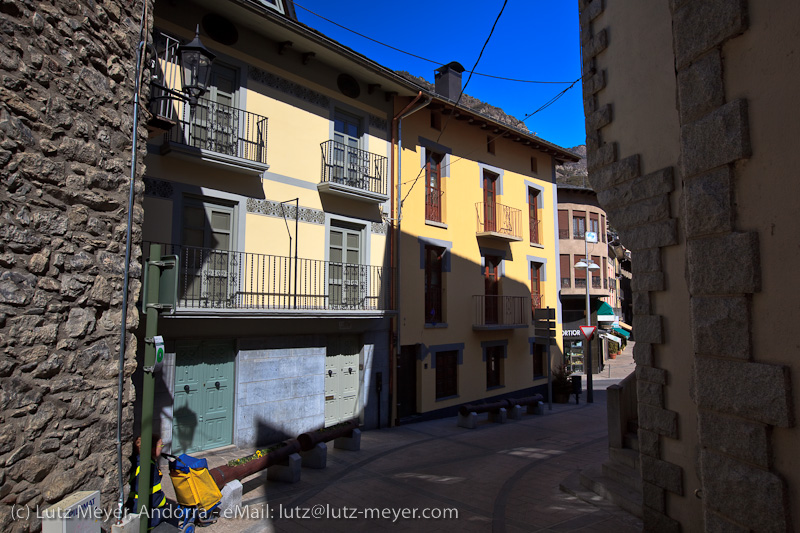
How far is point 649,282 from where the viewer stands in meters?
5.67

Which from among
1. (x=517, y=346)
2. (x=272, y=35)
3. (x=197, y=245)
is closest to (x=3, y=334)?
(x=197, y=245)

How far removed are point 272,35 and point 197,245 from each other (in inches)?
198

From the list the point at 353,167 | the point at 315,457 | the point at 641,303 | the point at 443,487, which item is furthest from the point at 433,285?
the point at 641,303

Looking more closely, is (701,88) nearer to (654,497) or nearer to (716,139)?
(716,139)

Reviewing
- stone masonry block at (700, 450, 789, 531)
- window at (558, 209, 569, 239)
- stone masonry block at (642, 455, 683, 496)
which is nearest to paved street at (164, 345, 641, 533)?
stone masonry block at (642, 455, 683, 496)

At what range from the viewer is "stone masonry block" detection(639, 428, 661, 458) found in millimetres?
5543

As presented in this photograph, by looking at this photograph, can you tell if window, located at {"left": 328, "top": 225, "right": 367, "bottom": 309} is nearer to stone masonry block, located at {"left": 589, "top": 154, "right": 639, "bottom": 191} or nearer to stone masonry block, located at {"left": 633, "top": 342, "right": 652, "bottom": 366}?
stone masonry block, located at {"left": 589, "top": 154, "right": 639, "bottom": 191}

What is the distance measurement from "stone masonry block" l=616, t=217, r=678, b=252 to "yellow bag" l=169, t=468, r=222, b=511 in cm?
606

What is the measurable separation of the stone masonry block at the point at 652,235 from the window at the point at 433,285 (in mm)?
8967

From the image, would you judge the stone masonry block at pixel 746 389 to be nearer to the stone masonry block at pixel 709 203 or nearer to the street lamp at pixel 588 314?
the stone masonry block at pixel 709 203

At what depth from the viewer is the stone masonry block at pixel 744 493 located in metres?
2.53

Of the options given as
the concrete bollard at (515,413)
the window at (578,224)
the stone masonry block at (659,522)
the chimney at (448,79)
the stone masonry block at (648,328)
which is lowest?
the concrete bollard at (515,413)

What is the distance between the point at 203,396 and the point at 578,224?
25.8m

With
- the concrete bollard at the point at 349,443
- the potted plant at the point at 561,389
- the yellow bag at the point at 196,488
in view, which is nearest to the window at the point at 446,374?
the potted plant at the point at 561,389
